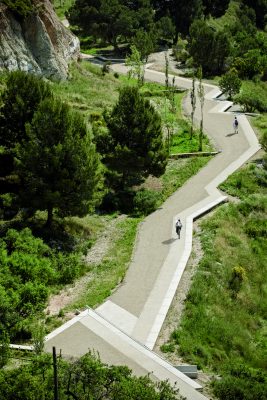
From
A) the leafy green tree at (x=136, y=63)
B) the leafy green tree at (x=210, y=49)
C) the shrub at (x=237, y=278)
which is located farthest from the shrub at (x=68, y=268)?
the leafy green tree at (x=210, y=49)

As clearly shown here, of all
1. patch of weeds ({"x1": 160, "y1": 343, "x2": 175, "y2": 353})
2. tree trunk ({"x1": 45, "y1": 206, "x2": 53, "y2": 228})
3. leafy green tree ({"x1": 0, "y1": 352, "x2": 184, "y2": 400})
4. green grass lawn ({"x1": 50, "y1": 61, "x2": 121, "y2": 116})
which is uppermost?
leafy green tree ({"x1": 0, "y1": 352, "x2": 184, "y2": 400})

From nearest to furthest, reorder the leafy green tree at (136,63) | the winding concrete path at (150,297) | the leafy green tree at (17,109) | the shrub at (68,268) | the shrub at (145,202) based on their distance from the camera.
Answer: the winding concrete path at (150,297) → the shrub at (68,268) → the leafy green tree at (17,109) → the shrub at (145,202) → the leafy green tree at (136,63)

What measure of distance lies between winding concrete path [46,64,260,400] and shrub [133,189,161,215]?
60 centimetres

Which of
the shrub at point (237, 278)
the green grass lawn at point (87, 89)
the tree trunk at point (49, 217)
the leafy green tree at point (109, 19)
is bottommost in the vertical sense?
→ the shrub at point (237, 278)

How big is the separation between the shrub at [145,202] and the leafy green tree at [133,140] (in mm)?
1684

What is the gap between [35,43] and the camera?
187 ft

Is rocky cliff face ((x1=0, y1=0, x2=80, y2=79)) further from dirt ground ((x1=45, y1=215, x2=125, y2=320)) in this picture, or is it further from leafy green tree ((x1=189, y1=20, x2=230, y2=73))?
leafy green tree ((x1=189, y1=20, x2=230, y2=73))

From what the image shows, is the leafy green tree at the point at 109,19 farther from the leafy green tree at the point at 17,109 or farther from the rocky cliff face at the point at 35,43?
the leafy green tree at the point at 17,109

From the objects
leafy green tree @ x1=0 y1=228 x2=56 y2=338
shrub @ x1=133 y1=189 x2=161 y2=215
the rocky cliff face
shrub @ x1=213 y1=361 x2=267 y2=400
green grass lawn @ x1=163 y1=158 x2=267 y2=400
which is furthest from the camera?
the rocky cliff face

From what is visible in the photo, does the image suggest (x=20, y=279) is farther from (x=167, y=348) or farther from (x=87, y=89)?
(x=87, y=89)

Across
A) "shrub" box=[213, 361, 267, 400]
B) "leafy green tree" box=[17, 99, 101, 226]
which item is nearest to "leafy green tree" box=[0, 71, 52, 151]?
"leafy green tree" box=[17, 99, 101, 226]

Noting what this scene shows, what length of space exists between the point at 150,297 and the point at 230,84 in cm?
4548

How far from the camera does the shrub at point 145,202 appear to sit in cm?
4069

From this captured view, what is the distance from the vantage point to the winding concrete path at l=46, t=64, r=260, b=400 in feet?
79.6
